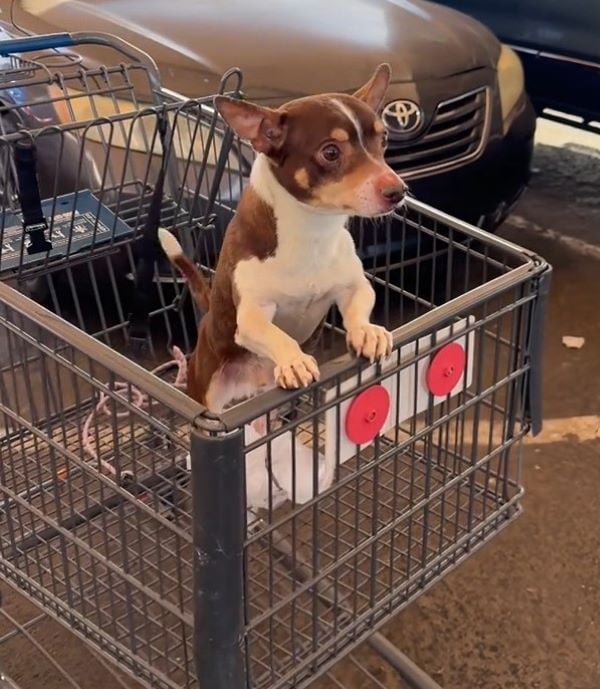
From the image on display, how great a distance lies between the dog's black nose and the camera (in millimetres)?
1096

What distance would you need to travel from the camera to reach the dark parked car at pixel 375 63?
2.41 metres

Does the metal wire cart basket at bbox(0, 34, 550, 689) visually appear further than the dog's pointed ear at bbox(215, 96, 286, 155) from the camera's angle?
No

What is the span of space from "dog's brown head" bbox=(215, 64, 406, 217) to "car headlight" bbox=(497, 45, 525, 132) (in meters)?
1.65

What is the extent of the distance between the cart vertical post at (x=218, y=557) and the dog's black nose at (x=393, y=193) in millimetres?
353

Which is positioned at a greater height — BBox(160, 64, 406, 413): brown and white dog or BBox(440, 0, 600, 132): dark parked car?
BBox(160, 64, 406, 413): brown and white dog

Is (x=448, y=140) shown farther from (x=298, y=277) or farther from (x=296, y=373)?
(x=296, y=373)

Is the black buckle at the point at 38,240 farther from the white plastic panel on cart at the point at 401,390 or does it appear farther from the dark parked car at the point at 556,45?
the dark parked car at the point at 556,45

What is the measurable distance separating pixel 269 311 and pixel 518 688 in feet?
2.75

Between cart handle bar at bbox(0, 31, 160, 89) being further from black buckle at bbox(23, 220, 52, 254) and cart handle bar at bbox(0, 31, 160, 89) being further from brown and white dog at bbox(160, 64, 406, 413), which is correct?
brown and white dog at bbox(160, 64, 406, 413)

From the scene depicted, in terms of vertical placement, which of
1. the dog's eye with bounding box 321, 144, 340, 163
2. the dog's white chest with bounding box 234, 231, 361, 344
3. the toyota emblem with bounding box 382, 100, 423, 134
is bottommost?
the toyota emblem with bounding box 382, 100, 423, 134

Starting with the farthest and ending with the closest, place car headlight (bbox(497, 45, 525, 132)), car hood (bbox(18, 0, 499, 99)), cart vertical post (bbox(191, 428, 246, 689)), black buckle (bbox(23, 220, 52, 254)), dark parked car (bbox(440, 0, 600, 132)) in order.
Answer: dark parked car (bbox(440, 0, 600, 132))
car headlight (bbox(497, 45, 525, 132))
car hood (bbox(18, 0, 499, 99))
black buckle (bbox(23, 220, 52, 254))
cart vertical post (bbox(191, 428, 246, 689))

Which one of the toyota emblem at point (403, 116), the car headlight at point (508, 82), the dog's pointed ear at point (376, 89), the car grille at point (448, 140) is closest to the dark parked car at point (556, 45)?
the car headlight at point (508, 82)

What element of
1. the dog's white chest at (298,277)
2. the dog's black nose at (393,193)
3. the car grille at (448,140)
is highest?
the dog's black nose at (393,193)

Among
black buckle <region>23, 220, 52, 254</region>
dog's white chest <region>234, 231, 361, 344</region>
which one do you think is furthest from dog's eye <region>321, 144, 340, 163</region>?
black buckle <region>23, 220, 52, 254</region>
